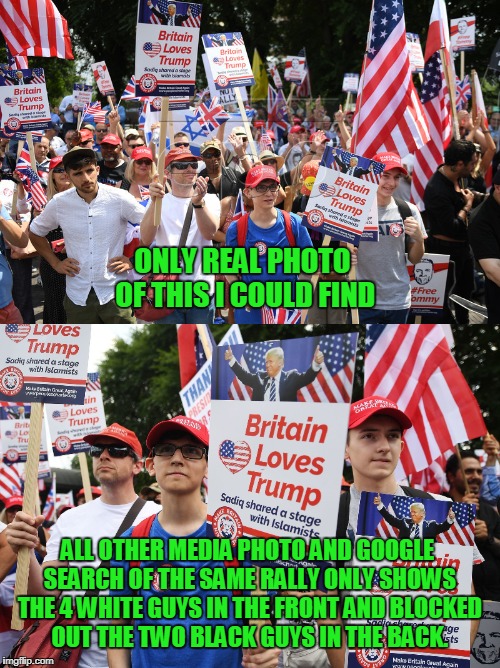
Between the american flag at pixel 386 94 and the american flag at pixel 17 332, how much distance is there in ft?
13.8

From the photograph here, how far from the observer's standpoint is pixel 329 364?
13.0ft

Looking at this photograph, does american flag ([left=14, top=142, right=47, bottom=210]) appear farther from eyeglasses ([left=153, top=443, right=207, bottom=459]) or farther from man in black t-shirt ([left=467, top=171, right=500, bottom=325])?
eyeglasses ([left=153, top=443, right=207, bottom=459])

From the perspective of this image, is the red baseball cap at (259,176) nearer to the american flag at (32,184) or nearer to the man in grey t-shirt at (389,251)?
the man in grey t-shirt at (389,251)

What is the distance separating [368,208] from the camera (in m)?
7.37

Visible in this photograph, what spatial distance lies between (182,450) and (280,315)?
10.0 feet

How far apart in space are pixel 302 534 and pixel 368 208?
12.2 feet

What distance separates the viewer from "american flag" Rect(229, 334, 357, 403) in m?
3.86

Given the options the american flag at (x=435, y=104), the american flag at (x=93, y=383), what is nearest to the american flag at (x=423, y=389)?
the american flag at (x=93, y=383)

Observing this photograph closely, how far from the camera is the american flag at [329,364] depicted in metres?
3.86

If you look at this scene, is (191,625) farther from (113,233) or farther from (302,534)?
(113,233)

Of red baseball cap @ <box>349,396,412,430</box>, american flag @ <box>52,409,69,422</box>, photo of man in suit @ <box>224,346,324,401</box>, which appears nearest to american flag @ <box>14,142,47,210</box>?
american flag @ <box>52,409,69,422</box>

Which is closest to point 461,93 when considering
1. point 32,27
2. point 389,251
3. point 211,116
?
point 211,116

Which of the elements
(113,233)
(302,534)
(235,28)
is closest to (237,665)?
(302,534)

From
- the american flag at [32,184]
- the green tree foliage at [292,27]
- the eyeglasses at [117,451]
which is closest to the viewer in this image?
the eyeglasses at [117,451]
